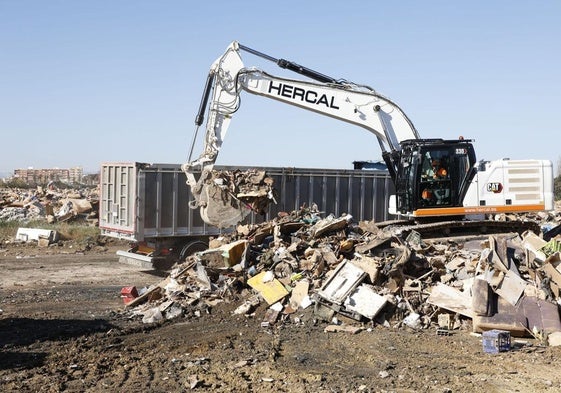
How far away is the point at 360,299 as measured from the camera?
9.73m

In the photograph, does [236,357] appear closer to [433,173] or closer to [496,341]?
[496,341]

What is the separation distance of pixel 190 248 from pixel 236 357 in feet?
23.4

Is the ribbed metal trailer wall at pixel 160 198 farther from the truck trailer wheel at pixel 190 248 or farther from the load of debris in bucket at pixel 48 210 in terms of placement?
the load of debris in bucket at pixel 48 210

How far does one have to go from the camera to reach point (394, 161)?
13469 mm

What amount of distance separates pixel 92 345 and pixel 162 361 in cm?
123

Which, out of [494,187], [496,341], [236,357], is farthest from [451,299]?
[494,187]

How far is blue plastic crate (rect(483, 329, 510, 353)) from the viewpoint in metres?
8.24

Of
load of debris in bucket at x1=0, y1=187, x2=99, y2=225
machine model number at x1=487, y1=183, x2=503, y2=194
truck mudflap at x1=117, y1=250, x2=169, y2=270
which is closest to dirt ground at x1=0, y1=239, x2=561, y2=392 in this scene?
truck mudflap at x1=117, y1=250, x2=169, y2=270

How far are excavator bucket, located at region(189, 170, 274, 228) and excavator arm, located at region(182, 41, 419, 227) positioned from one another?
0.30 metres

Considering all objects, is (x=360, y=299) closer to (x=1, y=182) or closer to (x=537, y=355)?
(x=537, y=355)

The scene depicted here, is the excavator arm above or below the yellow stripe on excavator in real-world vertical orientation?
above

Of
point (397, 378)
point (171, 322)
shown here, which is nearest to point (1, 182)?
point (171, 322)

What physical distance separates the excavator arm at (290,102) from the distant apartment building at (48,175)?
4298cm

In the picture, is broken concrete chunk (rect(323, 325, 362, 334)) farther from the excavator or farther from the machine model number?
the machine model number
